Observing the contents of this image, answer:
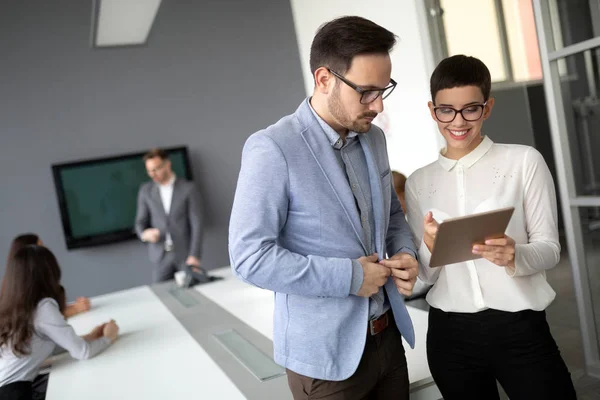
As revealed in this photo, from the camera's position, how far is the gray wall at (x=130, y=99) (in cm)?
545

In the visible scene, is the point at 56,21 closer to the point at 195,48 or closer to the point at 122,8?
the point at 195,48

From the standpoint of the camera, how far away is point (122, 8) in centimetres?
334

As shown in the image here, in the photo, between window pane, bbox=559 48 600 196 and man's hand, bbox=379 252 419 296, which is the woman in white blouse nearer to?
man's hand, bbox=379 252 419 296

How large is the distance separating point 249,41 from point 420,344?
4.94 m

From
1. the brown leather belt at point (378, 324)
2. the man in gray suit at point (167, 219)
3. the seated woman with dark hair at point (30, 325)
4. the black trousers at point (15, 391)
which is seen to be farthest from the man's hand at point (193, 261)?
the brown leather belt at point (378, 324)

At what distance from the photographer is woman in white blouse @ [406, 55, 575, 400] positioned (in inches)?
57.3

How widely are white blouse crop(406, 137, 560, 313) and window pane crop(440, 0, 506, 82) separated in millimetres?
2048

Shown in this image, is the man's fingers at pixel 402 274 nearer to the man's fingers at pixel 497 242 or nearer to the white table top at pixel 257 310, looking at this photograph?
the man's fingers at pixel 497 242

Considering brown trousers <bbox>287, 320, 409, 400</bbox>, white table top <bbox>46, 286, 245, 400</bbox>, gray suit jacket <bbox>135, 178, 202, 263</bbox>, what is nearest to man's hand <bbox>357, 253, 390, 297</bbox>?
brown trousers <bbox>287, 320, 409, 400</bbox>

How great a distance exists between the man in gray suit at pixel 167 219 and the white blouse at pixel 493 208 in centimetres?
319

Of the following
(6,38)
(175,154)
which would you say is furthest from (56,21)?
(175,154)

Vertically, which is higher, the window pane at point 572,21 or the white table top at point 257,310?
the window pane at point 572,21

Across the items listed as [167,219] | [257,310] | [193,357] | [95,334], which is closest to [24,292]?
[95,334]

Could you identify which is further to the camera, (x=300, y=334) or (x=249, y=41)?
(x=249, y=41)
